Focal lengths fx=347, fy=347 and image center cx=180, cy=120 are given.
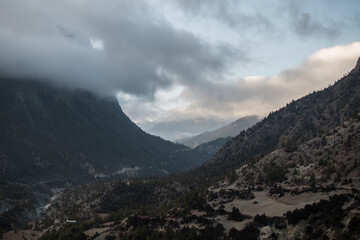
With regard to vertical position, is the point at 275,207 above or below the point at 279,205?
below

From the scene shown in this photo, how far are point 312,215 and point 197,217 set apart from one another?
119 feet

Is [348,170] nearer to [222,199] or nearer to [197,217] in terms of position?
[222,199]

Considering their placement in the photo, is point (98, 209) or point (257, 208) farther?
point (98, 209)

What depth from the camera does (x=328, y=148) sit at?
491 feet

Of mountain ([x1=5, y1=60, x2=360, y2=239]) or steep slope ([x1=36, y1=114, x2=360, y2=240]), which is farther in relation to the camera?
mountain ([x1=5, y1=60, x2=360, y2=239])

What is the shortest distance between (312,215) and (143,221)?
176 feet

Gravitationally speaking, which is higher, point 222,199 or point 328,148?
point 328,148

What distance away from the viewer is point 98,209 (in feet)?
628

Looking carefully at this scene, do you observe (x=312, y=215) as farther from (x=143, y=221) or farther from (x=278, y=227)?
(x=143, y=221)

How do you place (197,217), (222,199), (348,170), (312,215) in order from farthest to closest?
(222,199) → (348,170) → (197,217) → (312,215)

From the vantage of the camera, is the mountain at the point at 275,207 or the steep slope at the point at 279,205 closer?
the steep slope at the point at 279,205

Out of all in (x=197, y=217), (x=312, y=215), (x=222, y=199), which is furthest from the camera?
(x=222, y=199)

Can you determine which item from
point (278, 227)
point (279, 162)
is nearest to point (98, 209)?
point (279, 162)

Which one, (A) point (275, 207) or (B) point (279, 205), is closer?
(A) point (275, 207)
